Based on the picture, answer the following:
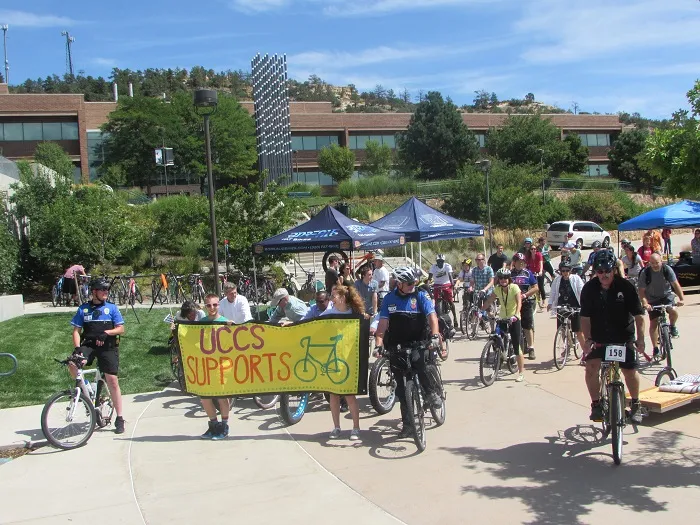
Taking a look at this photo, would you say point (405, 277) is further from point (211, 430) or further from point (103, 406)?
point (103, 406)

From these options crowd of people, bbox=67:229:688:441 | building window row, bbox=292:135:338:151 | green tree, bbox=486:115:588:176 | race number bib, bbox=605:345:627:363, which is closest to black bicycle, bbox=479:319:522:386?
crowd of people, bbox=67:229:688:441

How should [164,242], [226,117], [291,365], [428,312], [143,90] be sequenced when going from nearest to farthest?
→ [428,312], [291,365], [164,242], [226,117], [143,90]

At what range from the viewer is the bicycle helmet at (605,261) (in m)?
6.95

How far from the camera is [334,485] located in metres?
6.52

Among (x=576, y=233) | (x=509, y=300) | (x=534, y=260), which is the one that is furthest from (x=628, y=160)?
(x=509, y=300)

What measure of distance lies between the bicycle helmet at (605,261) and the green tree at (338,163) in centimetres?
5658

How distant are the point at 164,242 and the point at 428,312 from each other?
2367cm

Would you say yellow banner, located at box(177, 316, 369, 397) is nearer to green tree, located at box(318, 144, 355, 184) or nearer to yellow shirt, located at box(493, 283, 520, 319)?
yellow shirt, located at box(493, 283, 520, 319)

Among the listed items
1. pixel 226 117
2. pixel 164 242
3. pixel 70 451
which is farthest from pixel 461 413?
pixel 226 117

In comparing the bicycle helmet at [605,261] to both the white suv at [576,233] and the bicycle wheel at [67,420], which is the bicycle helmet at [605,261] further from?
the white suv at [576,233]

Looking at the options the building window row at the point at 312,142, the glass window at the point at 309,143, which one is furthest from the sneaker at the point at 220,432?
the glass window at the point at 309,143

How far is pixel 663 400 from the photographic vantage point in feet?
25.6

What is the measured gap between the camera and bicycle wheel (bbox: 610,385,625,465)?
6.52 meters

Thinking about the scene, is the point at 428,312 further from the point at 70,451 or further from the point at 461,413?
the point at 70,451
